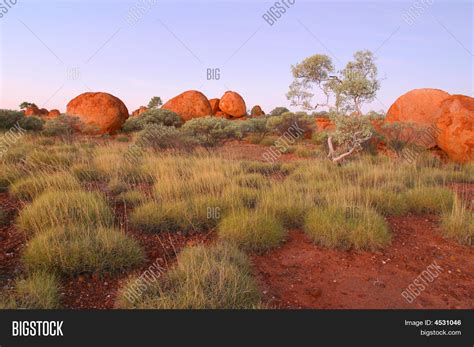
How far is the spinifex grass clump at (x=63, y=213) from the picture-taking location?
187 inches

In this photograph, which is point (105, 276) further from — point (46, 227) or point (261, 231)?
point (261, 231)

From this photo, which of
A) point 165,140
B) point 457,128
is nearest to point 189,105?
point 165,140

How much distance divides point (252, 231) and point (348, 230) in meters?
1.35

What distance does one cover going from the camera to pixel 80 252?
3975 millimetres

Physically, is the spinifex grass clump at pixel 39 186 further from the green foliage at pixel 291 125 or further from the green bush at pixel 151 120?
the green foliage at pixel 291 125

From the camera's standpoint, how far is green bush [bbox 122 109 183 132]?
21672 mm

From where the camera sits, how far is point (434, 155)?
42.9 feet

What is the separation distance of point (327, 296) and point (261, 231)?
1.28 meters

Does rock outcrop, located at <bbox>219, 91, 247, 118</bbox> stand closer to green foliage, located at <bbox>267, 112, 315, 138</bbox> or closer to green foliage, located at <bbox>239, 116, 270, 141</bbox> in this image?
green foliage, located at <bbox>239, 116, 270, 141</bbox>

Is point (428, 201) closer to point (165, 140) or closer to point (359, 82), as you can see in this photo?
point (359, 82)

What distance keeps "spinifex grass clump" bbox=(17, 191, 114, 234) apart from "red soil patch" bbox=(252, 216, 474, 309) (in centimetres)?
236

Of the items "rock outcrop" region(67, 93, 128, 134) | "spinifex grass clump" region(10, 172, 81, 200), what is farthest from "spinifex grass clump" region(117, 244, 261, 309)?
"rock outcrop" region(67, 93, 128, 134)

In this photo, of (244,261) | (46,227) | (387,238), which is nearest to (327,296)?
(244,261)

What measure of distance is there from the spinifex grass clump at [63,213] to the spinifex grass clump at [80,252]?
0.32 meters
